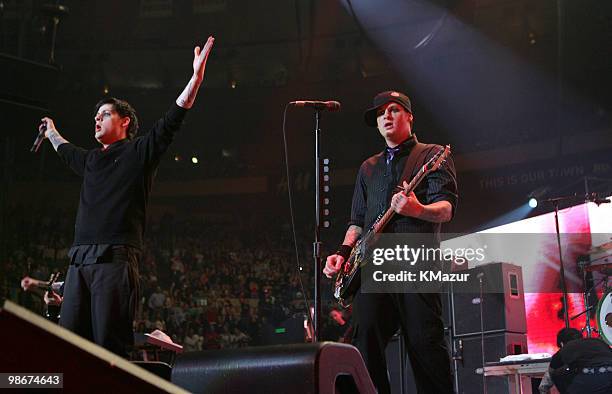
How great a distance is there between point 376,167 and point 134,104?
1153 centimetres

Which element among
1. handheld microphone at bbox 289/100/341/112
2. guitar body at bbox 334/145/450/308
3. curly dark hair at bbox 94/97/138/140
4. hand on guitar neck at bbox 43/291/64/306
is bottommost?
hand on guitar neck at bbox 43/291/64/306

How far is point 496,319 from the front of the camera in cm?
521

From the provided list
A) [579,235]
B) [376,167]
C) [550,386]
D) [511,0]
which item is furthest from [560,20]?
[376,167]

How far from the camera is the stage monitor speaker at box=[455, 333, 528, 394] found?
5.12m

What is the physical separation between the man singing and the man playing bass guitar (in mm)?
879

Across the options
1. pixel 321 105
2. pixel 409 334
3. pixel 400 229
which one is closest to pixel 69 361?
pixel 409 334

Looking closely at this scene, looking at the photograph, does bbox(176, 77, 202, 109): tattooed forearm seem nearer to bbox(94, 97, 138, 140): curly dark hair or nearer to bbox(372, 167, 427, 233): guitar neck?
bbox(94, 97, 138, 140): curly dark hair

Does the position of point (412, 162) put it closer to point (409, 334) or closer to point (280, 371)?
point (409, 334)

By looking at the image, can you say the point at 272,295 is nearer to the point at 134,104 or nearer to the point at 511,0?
the point at 134,104

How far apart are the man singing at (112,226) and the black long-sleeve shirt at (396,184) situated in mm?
891

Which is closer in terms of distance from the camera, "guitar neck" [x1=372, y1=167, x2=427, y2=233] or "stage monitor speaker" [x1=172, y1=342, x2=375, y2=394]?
"stage monitor speaker" [x1=172, y1=342, x2=375, y2=394]

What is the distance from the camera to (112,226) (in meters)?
2.93

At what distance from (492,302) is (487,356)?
411mm

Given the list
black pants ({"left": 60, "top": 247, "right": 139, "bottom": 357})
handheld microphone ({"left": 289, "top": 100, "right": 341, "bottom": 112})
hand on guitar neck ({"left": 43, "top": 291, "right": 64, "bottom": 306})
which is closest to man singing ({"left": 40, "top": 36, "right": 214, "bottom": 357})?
black pants ({"left": 60, "top": 247, "right": 139, "bottom": 357})
